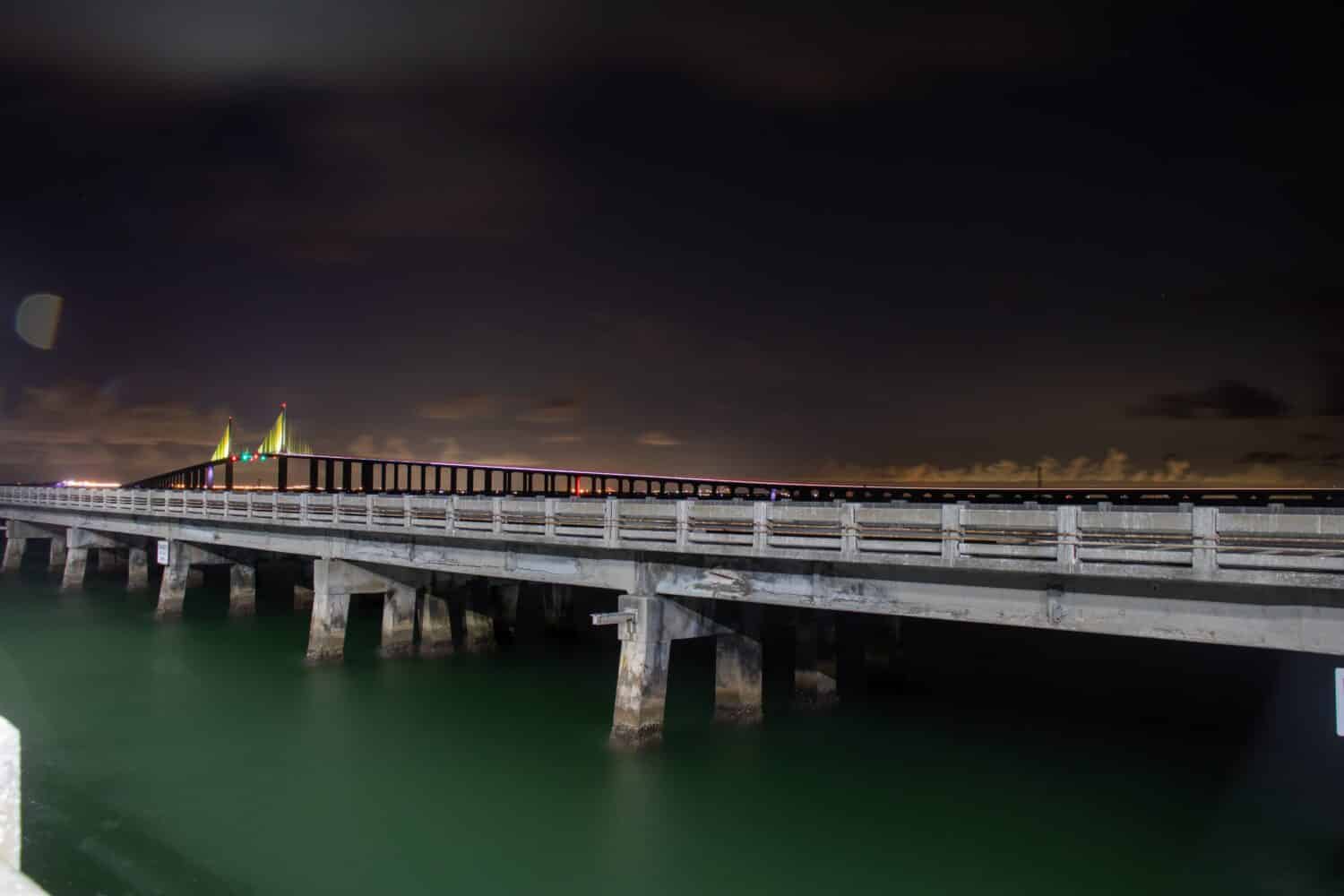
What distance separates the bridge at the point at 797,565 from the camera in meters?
11.8

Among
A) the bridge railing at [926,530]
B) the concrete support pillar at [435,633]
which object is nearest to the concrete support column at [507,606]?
the concrete support pillar at [435,633]

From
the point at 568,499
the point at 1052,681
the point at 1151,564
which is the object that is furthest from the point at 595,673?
the point at 1151,564

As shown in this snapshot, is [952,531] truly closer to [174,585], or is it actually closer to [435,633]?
[435,633]

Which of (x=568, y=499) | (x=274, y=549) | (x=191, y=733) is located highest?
(x=568, y=499)

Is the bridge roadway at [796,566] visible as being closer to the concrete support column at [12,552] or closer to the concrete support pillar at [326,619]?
the concrete support pillar at [326,619]

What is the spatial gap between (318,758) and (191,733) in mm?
3923

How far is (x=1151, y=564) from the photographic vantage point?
40.5 ft

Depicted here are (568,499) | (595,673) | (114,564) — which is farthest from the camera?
(114,564)

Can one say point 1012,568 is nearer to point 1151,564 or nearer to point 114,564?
point 1151,564

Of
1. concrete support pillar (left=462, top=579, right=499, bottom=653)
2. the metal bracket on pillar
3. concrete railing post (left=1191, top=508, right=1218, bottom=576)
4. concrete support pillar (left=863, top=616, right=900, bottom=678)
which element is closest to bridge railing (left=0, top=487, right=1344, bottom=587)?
concrete railing post (left=1191, top=508, right=1218, bottom=576)

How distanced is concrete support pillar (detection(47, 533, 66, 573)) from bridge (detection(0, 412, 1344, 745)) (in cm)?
3038

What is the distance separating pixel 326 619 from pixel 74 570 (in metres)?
29.0

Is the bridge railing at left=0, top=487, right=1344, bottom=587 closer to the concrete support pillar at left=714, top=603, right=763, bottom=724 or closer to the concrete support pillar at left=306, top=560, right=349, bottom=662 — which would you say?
the concrete support pillar at left=306, top=560, right=349, bottom=662

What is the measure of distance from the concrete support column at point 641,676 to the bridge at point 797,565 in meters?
0.04
